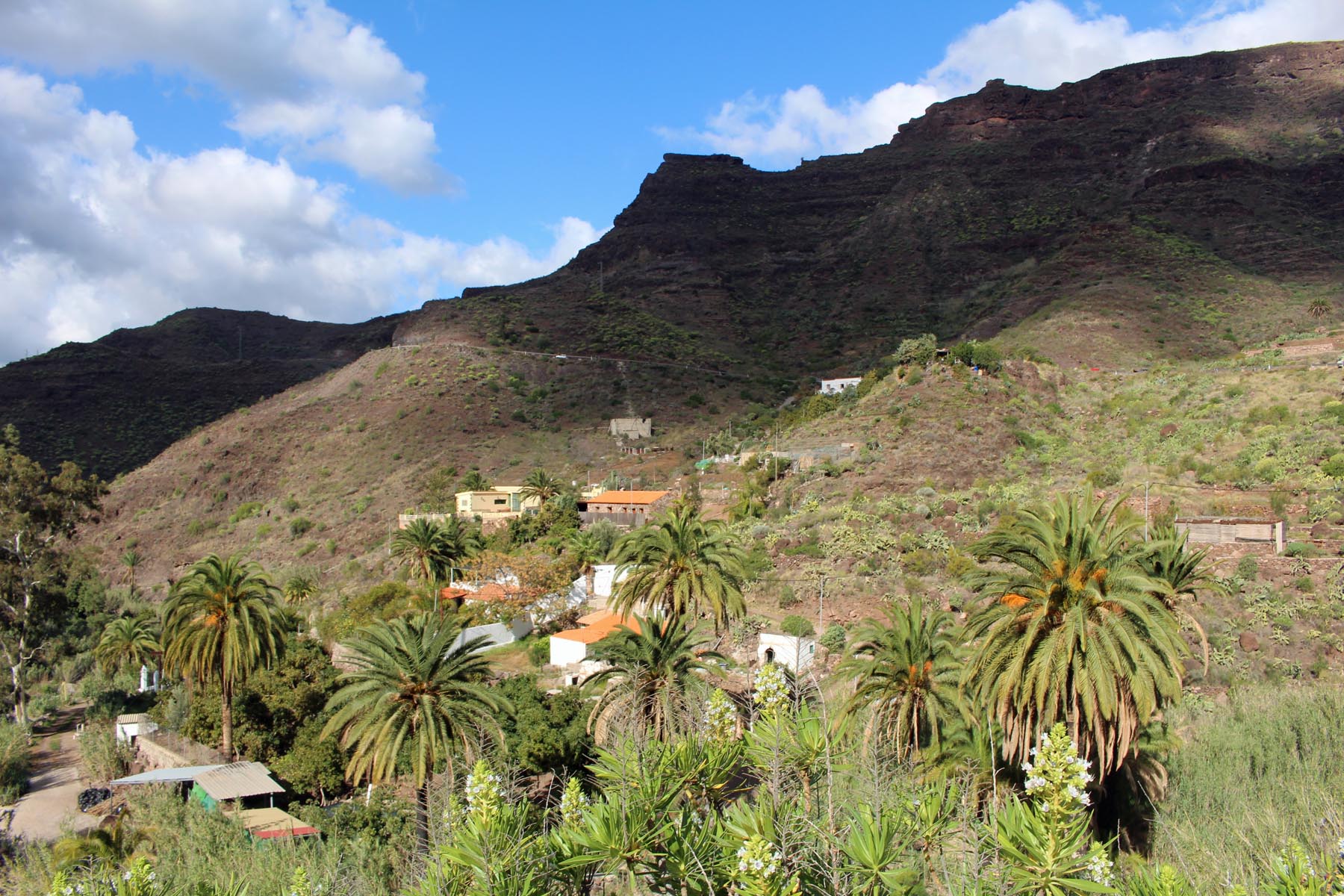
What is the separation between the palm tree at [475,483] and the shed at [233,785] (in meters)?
29.8

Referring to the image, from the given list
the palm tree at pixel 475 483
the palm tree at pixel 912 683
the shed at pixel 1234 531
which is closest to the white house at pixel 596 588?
the palm tree at pixel 475 483

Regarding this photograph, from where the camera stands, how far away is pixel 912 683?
49.3 ft

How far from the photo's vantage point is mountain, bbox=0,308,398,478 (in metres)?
75.8

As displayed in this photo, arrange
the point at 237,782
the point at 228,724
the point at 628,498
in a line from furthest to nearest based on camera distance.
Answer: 1. the point at 628,498
2. the point at 228,724
3. the point at 237,782

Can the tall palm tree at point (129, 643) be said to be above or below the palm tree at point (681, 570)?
below

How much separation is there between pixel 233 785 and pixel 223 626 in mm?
4257

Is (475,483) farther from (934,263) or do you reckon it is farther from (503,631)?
(934,263)

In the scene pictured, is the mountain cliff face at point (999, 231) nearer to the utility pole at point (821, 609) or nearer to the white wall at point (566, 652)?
the utility pole at point (821, 609)

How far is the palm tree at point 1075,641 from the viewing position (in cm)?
1183

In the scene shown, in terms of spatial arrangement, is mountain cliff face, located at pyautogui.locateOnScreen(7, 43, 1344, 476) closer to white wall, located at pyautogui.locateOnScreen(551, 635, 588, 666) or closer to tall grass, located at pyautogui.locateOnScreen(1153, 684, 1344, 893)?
white wall, located at pyautogui.locateOnScreen(551, 635, 588, 666)

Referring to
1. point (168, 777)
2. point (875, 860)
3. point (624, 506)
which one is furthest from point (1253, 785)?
point (624, 506)

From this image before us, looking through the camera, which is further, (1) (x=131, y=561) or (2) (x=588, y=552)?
(1) (x=131, y=561)

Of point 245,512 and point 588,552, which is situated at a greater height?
point 245,512

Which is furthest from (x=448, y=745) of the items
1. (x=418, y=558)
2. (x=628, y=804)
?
(x=418, y=558)
